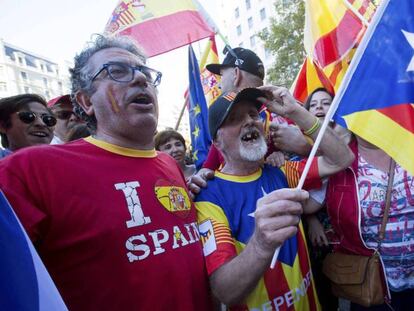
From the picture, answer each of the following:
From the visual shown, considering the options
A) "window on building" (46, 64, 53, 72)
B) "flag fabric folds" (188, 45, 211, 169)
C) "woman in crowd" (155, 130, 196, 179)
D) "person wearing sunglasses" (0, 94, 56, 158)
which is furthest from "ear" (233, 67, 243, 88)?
"window on building" (46, 64, 53, 72)

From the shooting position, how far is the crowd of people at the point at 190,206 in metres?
1.24

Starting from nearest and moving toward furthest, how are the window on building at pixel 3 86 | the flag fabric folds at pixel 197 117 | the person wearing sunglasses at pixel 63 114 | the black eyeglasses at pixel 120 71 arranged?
the black eyeglasses at pixel 120 71 → the person wearing sunglasses at pixel 63 114 → the flag fabric folds at pixel 197 117 → the window on building at pixel 3 86

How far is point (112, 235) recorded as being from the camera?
128cm

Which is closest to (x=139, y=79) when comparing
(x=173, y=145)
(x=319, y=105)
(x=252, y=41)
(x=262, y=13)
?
(x=319, y=105)

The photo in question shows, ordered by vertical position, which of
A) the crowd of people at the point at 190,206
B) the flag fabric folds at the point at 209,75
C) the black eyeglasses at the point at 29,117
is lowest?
the crowd of people at the point at 190,206

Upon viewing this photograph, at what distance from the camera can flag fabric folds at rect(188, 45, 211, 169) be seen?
3899 millimetres

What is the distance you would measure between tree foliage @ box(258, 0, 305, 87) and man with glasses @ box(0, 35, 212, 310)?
15.0 m

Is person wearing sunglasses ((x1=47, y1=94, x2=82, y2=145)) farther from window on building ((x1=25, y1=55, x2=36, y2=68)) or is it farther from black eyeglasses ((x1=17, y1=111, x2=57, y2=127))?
window on building ((x1=25, y1=55, x2=36, y2=68))

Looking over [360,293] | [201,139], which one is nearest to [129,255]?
[360,293]

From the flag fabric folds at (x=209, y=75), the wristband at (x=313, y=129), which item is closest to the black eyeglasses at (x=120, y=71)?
the wristband at (x=313, y=129)

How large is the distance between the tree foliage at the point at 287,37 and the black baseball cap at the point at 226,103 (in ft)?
47.3

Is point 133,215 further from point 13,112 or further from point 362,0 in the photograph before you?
point 362,0

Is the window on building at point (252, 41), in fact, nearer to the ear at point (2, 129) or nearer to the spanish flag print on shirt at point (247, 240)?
the ear at point (2, 129)

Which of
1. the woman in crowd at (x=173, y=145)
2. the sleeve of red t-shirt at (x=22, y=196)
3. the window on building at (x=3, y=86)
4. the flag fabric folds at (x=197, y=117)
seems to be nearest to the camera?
the sleeve of red t-shirt at (x=22, y=196)
